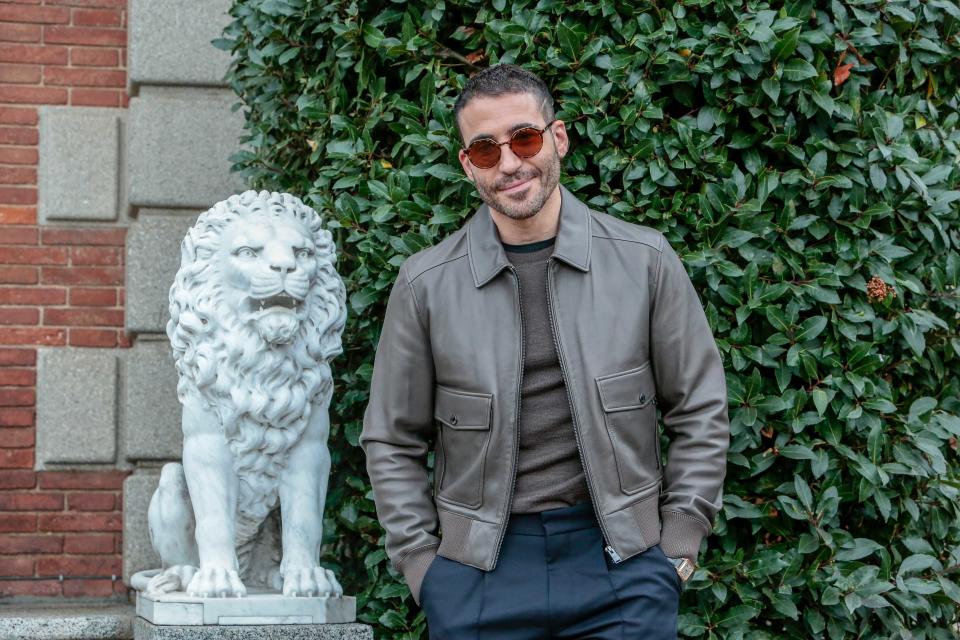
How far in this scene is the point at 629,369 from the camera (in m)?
2.95

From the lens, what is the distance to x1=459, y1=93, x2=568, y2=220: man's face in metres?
2.97

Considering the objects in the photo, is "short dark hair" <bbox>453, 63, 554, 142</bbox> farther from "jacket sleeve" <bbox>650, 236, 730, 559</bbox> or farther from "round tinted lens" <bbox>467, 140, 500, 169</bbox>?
"jacket sleeve" <bbox>650, 236, 730, 559</bbox>

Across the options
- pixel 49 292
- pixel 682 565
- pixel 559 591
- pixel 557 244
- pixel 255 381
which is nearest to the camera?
pixel 559 591

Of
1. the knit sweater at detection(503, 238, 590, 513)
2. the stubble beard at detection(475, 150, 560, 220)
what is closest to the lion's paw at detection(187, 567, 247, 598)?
the knit sweater at detection(503, 238, 590, 513)

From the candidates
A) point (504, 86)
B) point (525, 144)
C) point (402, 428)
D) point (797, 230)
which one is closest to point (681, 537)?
point (402, 428)

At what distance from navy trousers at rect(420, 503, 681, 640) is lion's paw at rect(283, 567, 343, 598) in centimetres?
113

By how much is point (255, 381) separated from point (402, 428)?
100 centimetres

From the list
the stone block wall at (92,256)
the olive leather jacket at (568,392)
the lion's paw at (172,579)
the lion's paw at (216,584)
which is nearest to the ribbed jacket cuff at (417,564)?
the olive leather jacket at (568,392)

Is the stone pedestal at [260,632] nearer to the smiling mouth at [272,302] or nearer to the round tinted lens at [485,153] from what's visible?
the smiling mouth at [272,302]

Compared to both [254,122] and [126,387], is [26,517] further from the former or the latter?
[254,122]

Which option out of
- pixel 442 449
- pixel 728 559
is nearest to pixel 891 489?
pixel 728 559

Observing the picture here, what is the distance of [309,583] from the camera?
3959 mm

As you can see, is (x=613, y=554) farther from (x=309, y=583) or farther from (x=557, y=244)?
(x=309, y=583)

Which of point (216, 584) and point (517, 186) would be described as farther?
point (216, 584)
